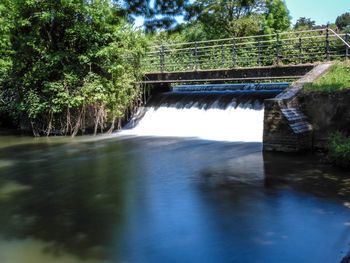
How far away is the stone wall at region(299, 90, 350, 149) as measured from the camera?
1151cm

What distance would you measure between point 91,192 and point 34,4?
9639 millimetres

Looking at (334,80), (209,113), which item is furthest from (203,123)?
(334,80)

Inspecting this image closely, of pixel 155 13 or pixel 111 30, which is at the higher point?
pixel 111 30

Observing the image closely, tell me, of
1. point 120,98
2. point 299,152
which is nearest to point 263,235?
point 299,152

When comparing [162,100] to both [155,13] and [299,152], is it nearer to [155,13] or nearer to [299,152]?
[299,152]

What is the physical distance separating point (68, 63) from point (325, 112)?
9657 millimetres

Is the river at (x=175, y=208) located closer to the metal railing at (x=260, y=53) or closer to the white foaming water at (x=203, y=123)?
the white foaming water at (x=203, y=123)

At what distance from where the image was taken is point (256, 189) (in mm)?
8875

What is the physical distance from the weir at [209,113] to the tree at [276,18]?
609 inches

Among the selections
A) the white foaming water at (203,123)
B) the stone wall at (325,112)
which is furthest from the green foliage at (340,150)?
the white foaming water at (203,123)

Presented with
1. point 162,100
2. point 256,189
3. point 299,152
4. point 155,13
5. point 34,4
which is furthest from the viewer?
point 162,100

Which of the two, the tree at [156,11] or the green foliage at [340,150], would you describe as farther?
the green foliage at [340,150]

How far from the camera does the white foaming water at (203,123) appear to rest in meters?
15.0

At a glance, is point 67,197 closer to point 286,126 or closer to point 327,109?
point 286,126
